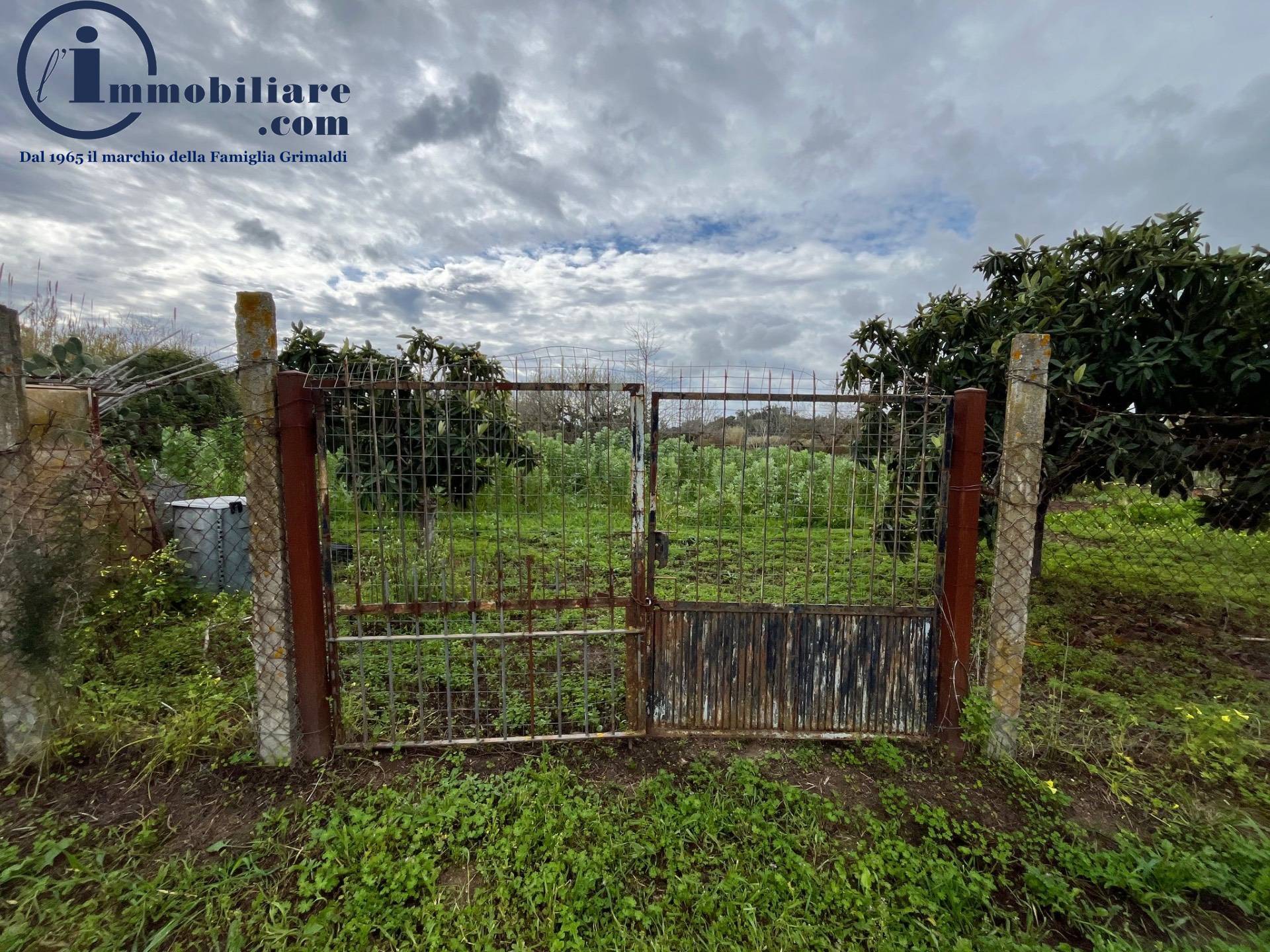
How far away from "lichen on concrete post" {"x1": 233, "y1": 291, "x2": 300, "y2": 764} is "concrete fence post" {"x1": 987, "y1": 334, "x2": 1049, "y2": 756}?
3888 mm

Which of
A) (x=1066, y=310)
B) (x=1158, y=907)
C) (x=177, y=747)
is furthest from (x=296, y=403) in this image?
(x=1066, y=310)

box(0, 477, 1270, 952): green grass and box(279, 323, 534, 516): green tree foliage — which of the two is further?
box(279, 323, 534, 516): green tree foliage

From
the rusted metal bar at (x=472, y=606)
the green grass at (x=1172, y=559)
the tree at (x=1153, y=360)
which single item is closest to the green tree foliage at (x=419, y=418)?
the rusted metal bar at (x=472, y=606)

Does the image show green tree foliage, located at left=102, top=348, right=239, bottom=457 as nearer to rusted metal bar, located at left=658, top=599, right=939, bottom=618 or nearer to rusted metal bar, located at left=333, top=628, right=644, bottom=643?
rusted metal bar, located at left=333, top=628, right=644, bottom=643

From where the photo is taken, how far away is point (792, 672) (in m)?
3.09

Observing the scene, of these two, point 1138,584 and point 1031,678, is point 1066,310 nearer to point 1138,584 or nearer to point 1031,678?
point 1031,678

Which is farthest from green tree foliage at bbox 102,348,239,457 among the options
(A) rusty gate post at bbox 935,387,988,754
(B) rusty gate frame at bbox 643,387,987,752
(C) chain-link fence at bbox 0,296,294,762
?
(A) rusty gate post at bbox 935,387,988,754

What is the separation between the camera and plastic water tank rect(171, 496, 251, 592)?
4859mm

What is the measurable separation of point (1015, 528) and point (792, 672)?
1.49m

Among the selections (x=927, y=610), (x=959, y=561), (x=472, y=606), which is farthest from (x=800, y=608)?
(x=472, y=606)

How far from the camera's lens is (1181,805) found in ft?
8.50

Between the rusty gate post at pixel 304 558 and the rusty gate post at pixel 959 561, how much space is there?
3.52m

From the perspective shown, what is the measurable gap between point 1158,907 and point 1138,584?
17.4 feet

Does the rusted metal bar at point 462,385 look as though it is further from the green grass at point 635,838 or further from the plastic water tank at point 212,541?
the plastic water tank at point 212,541
